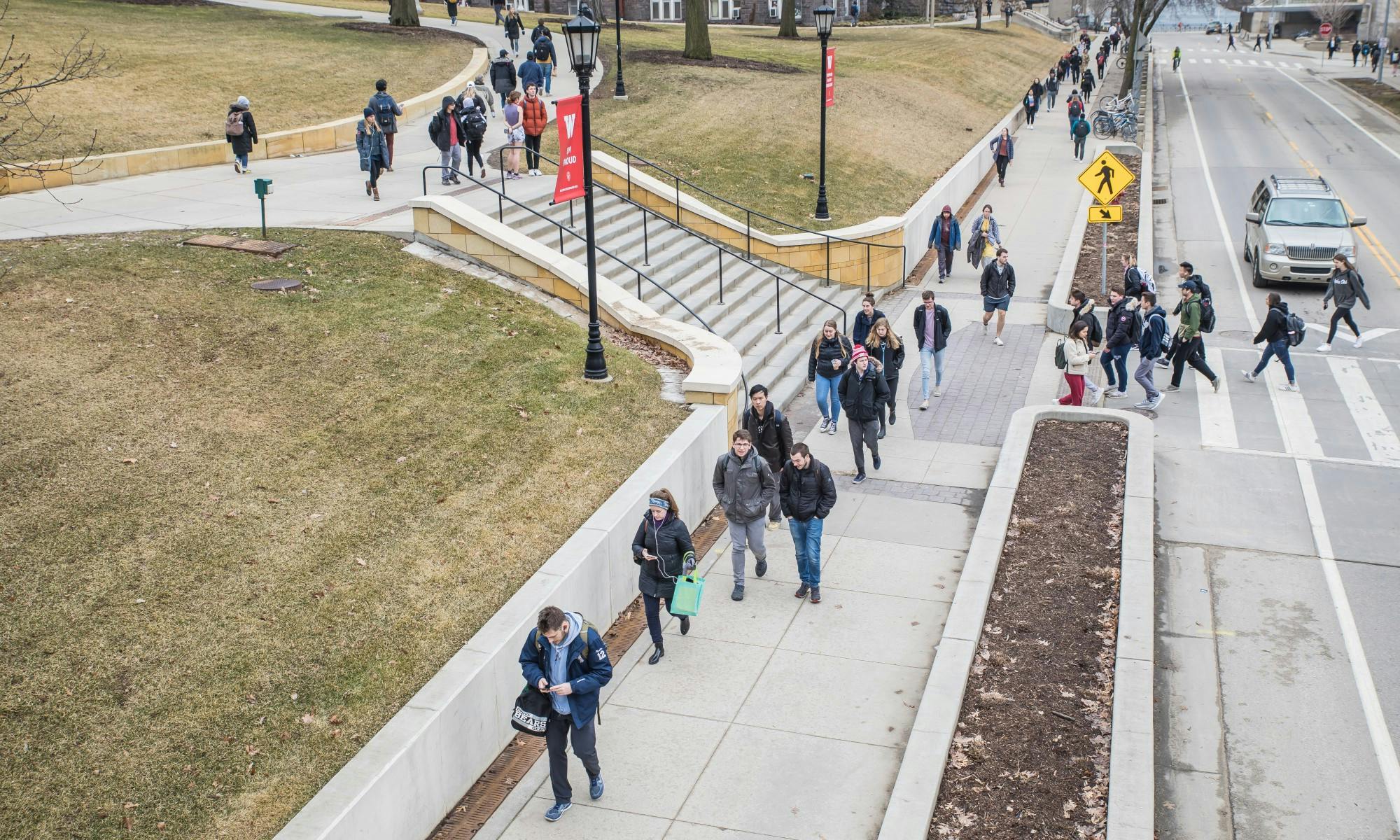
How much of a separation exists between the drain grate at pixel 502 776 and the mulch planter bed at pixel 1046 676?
9.77 ft

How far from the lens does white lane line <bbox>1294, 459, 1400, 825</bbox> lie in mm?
8484

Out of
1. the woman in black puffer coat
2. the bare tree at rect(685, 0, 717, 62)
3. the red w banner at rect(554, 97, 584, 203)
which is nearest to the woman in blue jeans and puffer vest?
the red w banner at rect(554, 97, 584, 203)

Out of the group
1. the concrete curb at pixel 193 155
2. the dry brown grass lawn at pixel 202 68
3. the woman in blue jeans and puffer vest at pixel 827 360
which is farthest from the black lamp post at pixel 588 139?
the dry brown grass lawn at pixel 202 68

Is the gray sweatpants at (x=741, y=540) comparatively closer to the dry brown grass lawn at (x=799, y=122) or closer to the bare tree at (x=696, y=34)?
the dry brown grass lawn at (x=799, y=122)

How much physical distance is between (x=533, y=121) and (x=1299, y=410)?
13214 millimetres

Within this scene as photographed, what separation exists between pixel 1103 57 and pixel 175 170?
54534 mm

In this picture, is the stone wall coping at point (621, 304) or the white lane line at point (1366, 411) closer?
the stone wall coping at point (621, 304)

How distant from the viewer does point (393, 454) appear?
36.8 feet

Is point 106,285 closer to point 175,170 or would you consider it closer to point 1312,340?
point 175,170

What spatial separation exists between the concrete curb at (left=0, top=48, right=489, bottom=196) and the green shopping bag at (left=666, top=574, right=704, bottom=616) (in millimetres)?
12799

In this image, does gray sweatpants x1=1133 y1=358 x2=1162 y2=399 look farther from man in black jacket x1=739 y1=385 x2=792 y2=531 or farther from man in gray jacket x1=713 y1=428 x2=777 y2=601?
man in gray jacket x1=713 y1=428 x2=777 y2=601

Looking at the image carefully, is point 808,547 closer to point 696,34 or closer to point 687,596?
point 687,596

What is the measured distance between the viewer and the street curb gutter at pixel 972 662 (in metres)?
7.67

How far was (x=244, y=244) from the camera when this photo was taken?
15781mm
